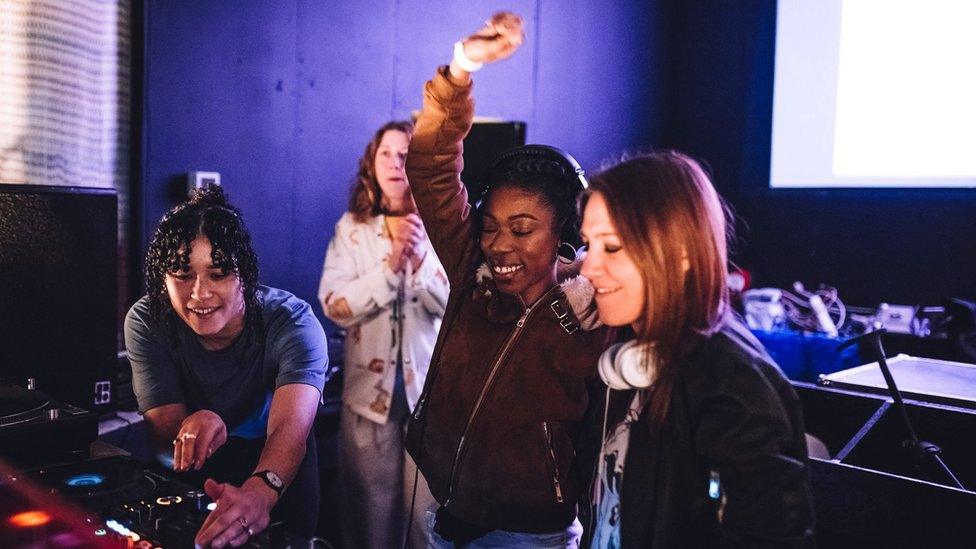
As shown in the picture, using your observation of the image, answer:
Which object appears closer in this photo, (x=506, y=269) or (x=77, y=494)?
(x=77, y=494)

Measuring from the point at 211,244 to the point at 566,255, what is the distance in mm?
713

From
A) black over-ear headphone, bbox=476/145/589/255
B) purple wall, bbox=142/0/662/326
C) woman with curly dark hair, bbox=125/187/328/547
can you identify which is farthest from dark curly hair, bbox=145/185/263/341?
purple wall, bbox=142/0/662/326

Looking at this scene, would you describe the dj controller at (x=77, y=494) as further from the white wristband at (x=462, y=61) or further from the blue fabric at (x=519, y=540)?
the white wristband at (x=462, y=61)

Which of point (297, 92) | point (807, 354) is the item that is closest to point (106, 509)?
point (297, 92)

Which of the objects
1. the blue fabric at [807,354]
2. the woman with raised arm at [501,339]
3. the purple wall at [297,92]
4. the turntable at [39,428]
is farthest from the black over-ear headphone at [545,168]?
the blue fabric at [807,354]

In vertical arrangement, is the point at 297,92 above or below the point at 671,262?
above

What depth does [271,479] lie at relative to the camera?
4.57 feet

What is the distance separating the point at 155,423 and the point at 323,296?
37.2 inches

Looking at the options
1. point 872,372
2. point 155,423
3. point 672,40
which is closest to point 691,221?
point 872,372

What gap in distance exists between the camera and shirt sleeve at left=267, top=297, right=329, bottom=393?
5.44 ft

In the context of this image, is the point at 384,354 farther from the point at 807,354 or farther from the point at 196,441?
the point at 807,354

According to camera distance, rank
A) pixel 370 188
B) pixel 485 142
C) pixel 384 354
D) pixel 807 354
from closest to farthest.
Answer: pixel 384 354
pixel 370 188
pixel 485 142
pixel 807 354

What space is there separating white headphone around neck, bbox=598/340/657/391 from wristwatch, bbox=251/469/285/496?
628 millimetres

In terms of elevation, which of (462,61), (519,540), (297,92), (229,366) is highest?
(297,92)
